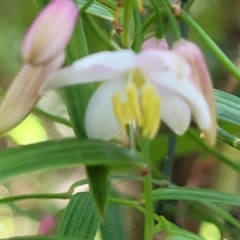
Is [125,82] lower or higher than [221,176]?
higher

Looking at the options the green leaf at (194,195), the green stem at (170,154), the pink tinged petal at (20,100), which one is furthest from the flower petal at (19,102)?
the green stem at (170,154)

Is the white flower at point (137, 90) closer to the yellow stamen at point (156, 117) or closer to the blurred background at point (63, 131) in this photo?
the yellow stamen at point (156, 117)

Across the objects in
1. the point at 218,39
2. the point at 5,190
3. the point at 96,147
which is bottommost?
the point at 5,190

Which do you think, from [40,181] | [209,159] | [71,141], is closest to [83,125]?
[71,141]

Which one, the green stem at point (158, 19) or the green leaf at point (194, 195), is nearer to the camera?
the green stem at point (158, 19)

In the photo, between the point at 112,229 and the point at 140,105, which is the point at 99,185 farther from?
the point at 112,229


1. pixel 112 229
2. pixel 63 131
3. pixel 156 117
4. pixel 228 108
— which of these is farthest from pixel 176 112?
pixel 63 131

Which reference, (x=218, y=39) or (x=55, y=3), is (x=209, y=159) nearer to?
(x=218, y=39)
